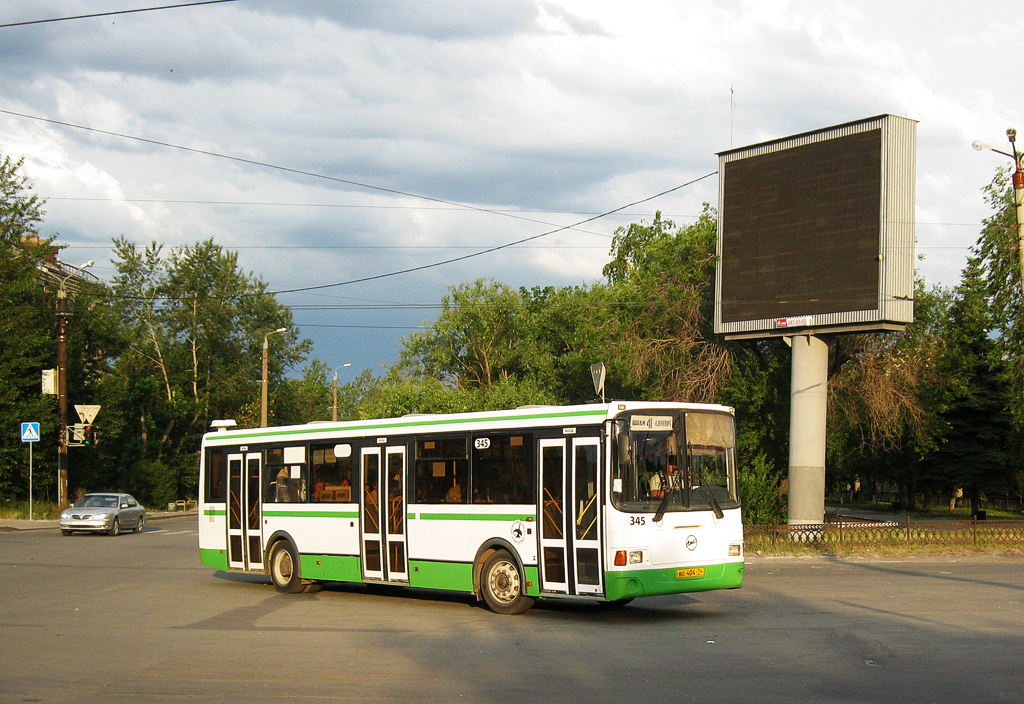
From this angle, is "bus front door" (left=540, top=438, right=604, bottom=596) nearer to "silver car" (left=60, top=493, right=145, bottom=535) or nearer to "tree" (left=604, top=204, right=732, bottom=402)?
"tree" (left=604, top=204, right=732, bottom=402)

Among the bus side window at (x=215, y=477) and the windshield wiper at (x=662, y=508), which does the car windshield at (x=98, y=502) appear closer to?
the bus side window at (x=215, y=477)

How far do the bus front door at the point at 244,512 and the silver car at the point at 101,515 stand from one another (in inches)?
716

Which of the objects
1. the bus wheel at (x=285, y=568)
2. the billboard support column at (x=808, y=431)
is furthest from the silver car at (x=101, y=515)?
the billboard support column at (x=808, y=431)

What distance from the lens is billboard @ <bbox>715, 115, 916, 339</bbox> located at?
91.9 feet

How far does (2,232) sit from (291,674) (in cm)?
4808

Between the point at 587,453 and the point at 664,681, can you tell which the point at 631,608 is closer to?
the point at 587,453

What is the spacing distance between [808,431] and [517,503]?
59.0 ft

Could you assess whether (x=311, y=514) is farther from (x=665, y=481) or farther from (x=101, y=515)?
(x=101, y=515)

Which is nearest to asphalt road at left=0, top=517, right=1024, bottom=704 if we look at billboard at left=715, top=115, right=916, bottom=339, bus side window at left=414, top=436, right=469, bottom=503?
bus side window at left=414, top=436, right=469, bottom=503

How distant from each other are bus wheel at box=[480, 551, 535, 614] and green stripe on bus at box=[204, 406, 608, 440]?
1842mm

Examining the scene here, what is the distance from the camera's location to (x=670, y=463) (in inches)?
550

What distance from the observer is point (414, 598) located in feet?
58.0

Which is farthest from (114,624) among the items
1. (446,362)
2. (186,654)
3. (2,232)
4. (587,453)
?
(446,362)

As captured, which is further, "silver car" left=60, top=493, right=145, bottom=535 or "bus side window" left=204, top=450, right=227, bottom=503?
"silver car" left=60, top=493, right=145, bottom=535
